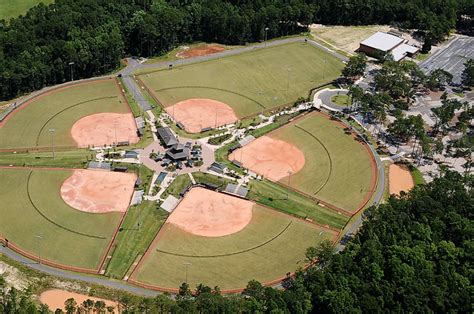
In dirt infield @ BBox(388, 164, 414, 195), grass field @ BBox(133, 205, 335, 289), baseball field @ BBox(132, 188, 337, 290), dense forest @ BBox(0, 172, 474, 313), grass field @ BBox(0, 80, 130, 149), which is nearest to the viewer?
dense forest @ BBox(0, 172, 474, 313)

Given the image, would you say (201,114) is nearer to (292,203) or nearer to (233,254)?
(292,203)

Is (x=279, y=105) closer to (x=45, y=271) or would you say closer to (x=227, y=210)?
(x=227, y=210)

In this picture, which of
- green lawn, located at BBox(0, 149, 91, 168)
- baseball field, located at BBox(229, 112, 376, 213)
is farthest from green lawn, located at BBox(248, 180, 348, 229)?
green lawn, located at BBox(0, 149, 91, 168)

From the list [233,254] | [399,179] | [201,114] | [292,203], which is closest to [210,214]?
[233,254]

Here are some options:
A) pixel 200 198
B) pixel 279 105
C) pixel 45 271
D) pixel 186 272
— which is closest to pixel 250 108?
pixel 279 105

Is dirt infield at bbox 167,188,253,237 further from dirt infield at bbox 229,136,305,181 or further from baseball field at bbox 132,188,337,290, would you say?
dirt infield at bbox 229,136,305,181
